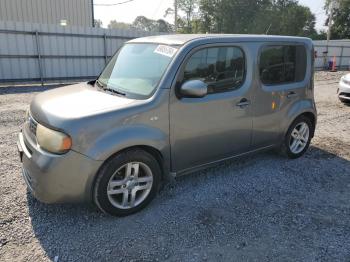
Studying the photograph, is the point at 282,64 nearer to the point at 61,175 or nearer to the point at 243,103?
the point at 243,103

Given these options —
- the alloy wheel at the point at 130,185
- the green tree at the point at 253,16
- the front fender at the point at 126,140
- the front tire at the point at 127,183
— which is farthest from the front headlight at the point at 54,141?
the green tree at the point at 253,16

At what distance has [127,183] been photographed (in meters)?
3.37

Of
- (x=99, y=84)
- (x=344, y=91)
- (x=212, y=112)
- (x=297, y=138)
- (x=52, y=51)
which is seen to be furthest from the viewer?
(x=52, y=51)

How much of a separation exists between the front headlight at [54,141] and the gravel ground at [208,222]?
2.64 feet

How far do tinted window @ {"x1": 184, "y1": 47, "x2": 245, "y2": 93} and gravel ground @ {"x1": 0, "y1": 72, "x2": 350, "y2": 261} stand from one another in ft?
4.18

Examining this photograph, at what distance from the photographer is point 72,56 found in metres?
12.9

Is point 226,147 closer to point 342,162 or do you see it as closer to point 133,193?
point 133,193

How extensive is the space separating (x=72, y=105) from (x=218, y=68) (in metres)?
1.72

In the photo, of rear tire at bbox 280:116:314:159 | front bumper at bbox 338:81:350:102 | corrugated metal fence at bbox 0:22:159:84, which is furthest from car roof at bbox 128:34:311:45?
corrugated metal fence at bbox 0:22:159:84

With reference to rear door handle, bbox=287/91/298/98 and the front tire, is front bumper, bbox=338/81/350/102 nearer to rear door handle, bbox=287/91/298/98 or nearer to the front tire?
rear door handle, bbox=287/91/298/98

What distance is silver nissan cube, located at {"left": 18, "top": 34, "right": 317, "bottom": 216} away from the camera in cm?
302

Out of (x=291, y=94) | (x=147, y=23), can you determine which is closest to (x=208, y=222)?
(x=291, y=94)

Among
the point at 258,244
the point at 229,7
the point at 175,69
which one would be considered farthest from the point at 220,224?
the point at 229,7

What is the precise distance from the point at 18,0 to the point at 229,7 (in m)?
36.2
